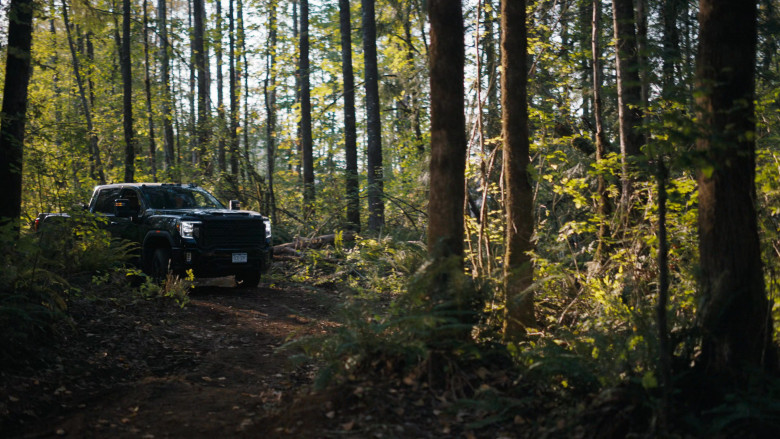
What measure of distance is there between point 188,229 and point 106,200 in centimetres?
341

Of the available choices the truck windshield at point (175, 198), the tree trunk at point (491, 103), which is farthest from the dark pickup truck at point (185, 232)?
the tree trunk at point (491, 103)

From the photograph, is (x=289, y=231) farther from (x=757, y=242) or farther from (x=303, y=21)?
(x=757, y=242)

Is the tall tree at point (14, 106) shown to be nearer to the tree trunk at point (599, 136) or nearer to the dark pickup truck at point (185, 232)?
the dark pickup truck at point (185, 232)

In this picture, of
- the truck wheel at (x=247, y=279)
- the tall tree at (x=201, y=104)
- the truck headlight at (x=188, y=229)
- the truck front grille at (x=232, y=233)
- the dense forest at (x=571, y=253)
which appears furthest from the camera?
the tall tree at (x=201, y=104)

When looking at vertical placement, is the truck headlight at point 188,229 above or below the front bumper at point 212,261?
above

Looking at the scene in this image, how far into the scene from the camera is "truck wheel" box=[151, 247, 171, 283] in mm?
12102

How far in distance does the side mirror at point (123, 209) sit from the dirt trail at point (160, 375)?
2.47m

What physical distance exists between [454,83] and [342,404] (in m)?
3.52

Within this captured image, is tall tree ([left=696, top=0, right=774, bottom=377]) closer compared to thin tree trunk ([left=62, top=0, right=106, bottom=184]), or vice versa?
tall tree ([left=696, top=0, right=774, bottom=377])

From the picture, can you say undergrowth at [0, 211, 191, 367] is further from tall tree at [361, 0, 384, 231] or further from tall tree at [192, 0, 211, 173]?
tall tree at [192, 0, 211, 173]

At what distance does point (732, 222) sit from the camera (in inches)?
197

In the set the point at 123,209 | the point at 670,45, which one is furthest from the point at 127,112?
the point at 670,45

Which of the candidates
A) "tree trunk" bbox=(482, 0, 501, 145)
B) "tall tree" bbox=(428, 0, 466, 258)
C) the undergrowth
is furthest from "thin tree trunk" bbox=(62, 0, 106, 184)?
"tall tree" bbox=(428, 0, 466, 258)

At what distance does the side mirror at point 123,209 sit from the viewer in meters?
12.0
